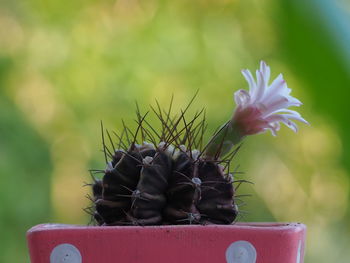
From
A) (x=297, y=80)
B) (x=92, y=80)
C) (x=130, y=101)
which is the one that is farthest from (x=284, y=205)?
(x=92, y=80)

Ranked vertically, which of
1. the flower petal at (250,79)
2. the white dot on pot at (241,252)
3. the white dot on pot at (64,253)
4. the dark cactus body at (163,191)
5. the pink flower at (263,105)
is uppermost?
the flower petal at (250,79)

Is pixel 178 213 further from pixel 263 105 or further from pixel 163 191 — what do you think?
pixel 263 105

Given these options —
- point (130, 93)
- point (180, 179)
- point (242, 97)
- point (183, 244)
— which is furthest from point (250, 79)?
point (130, 93)

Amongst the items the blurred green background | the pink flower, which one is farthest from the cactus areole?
the blurred green background

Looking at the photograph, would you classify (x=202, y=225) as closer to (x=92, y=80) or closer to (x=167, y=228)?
(x=167, y=228)

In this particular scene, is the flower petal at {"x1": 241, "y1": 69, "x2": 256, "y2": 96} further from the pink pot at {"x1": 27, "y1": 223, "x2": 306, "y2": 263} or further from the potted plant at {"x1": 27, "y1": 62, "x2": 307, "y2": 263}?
the pink pot at {"x1": 27, "y1": 223, "x2": 306, "y2": 263}

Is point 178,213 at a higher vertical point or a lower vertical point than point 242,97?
lower

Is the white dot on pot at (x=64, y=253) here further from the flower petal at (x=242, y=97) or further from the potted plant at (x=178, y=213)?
the flower petal at (x=242, y=97)

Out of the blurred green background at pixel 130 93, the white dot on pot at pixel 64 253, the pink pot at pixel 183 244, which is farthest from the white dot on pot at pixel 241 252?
the blurred green background at pixel 130 93
